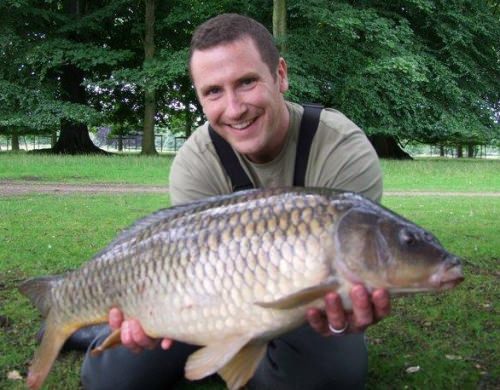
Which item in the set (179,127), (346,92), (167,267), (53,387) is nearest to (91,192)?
(53,387)

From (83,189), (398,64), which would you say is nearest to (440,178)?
(398,64)

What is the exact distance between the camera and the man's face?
2.56 m

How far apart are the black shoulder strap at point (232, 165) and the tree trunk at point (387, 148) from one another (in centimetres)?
2001

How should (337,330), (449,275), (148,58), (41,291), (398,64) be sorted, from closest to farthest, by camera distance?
(449,275), (337,330), (41,291), (398,64), (148,58)

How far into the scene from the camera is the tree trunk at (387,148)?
22.6 meters

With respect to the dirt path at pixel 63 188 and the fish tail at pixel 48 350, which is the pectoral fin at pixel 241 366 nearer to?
the fish tail at pixel 48 350

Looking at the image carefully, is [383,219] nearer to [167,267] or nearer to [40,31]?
[167,267]

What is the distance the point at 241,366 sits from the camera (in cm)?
214

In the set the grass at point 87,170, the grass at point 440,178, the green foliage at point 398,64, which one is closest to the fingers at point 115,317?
the grass at point 440,178

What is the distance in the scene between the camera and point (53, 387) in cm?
277

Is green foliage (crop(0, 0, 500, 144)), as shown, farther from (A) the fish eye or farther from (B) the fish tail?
(A) the fish eye

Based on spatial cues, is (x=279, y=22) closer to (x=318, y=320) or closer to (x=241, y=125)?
(x=241, y=125)

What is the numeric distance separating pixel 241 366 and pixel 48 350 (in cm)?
73

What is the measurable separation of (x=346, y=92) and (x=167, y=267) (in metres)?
17.2
